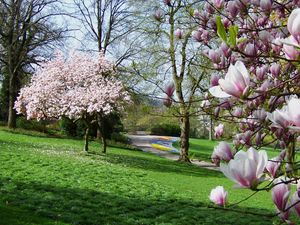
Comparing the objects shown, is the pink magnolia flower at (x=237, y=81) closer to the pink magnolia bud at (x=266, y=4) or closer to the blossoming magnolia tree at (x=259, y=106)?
the blossoming magnolia tree at (x=259, y=106)

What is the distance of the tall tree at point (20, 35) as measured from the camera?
23.2m

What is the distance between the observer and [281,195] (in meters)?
1.29

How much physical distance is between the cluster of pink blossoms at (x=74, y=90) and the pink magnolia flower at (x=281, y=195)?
13.4 m

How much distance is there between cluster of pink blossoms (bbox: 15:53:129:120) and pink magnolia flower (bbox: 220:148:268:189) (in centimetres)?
1356

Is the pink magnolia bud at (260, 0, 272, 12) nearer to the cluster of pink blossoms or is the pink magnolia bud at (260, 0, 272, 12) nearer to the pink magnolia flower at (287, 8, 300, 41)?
the pink magnolia flower at (287, 8, 300, 41)

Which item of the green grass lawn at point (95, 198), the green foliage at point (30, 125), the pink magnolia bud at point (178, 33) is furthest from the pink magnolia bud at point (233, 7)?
the green foliage at point (30, 125)

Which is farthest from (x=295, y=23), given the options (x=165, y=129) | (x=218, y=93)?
(x=165, y=129)

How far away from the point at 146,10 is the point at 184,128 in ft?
20.2

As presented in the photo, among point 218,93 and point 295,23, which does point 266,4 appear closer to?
point 218,93

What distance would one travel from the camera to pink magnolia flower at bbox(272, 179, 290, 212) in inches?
50.5

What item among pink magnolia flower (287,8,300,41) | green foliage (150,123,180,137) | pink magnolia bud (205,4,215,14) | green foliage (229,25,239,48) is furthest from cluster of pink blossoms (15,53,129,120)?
green foliage (150,123,180,137)

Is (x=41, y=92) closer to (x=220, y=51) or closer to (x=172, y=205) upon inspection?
(x=172, y=205)

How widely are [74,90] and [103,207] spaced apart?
27.7ft

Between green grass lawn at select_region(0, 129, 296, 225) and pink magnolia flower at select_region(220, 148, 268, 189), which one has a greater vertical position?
pink magnolia flower at select_region(220, 148, 268, 189)
